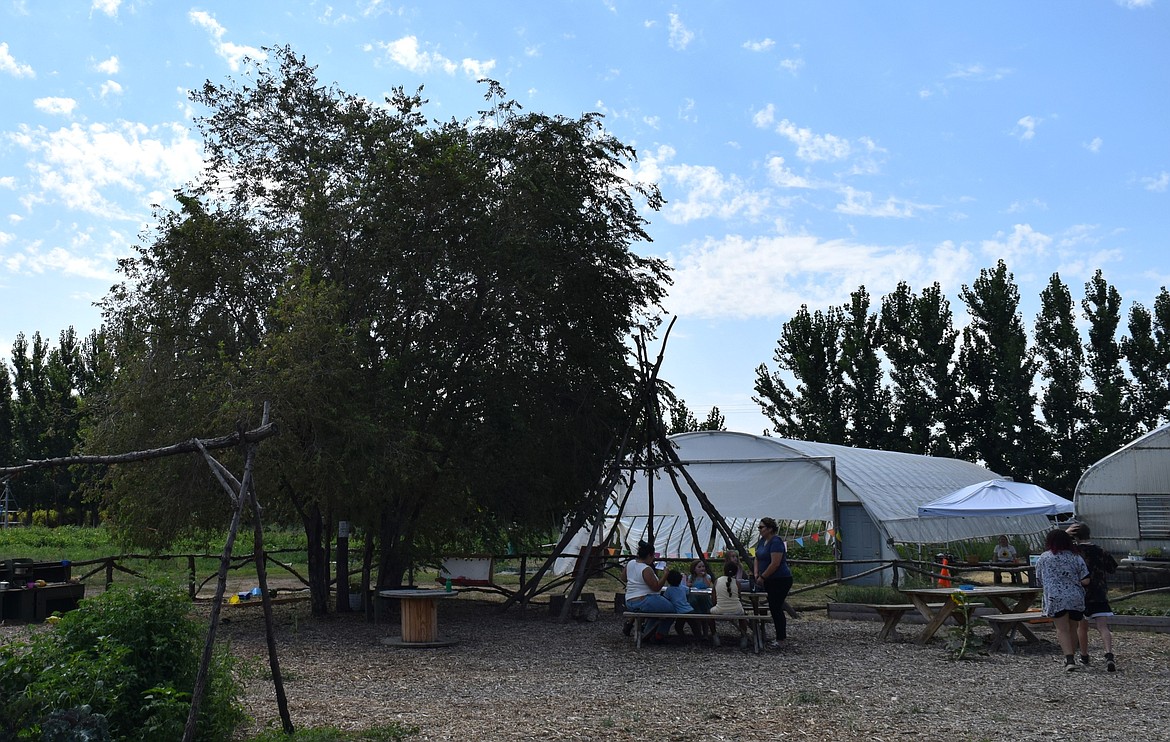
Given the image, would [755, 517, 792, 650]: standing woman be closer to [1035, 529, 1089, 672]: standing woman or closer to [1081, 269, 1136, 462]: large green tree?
[1035, 529, 1089, 672]: standing woman

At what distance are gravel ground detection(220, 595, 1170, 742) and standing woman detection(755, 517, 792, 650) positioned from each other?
38cm

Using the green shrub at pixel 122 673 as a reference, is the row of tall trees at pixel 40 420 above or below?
above

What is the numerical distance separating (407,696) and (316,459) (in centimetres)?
446

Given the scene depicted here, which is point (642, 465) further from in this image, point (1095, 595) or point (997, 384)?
point (997, 384)

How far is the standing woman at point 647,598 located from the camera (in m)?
12.3

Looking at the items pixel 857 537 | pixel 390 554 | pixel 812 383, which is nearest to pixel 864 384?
pixel 812 383

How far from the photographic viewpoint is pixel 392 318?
49.5ft

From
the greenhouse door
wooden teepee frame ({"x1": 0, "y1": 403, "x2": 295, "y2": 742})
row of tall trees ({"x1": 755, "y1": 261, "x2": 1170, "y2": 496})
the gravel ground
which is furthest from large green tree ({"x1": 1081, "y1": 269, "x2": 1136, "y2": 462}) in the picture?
wooden teepee frame ({"x1": 0, "y1": 403, "x2": 295, "y2": 742})

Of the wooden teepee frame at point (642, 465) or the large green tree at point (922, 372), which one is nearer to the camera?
the wooden teepee frame at point (642, 465)

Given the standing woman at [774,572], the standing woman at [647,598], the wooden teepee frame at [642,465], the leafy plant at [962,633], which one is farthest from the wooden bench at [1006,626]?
the wooden teepee frame at [642,465]

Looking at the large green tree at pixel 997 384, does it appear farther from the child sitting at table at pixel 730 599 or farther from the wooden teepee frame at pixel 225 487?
the wooden teepee frame at pixel 225 487

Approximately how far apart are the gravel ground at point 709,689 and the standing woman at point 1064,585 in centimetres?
38

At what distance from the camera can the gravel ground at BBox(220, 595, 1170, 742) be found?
7648 mm

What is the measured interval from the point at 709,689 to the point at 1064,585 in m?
3.88
